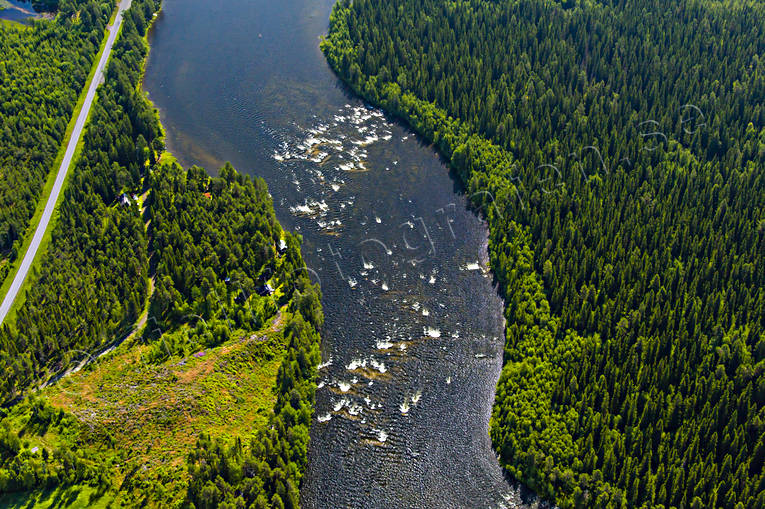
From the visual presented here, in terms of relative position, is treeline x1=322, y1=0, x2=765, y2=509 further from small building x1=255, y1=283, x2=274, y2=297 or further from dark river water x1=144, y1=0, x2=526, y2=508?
small building x1=255, y1=283, x2=274, y2=297

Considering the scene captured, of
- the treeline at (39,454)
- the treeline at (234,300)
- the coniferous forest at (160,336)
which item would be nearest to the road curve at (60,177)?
the coniferous forest at (160,336)

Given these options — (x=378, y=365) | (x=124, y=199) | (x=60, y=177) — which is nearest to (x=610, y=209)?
(x=378, y=365)

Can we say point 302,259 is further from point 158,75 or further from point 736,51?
point 736,51

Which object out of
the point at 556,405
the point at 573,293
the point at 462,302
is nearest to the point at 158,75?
the point at 462,302

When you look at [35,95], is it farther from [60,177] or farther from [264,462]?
[264,462]

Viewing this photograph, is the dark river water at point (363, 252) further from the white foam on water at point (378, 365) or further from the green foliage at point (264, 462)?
the green foliage at point (264, 462)
